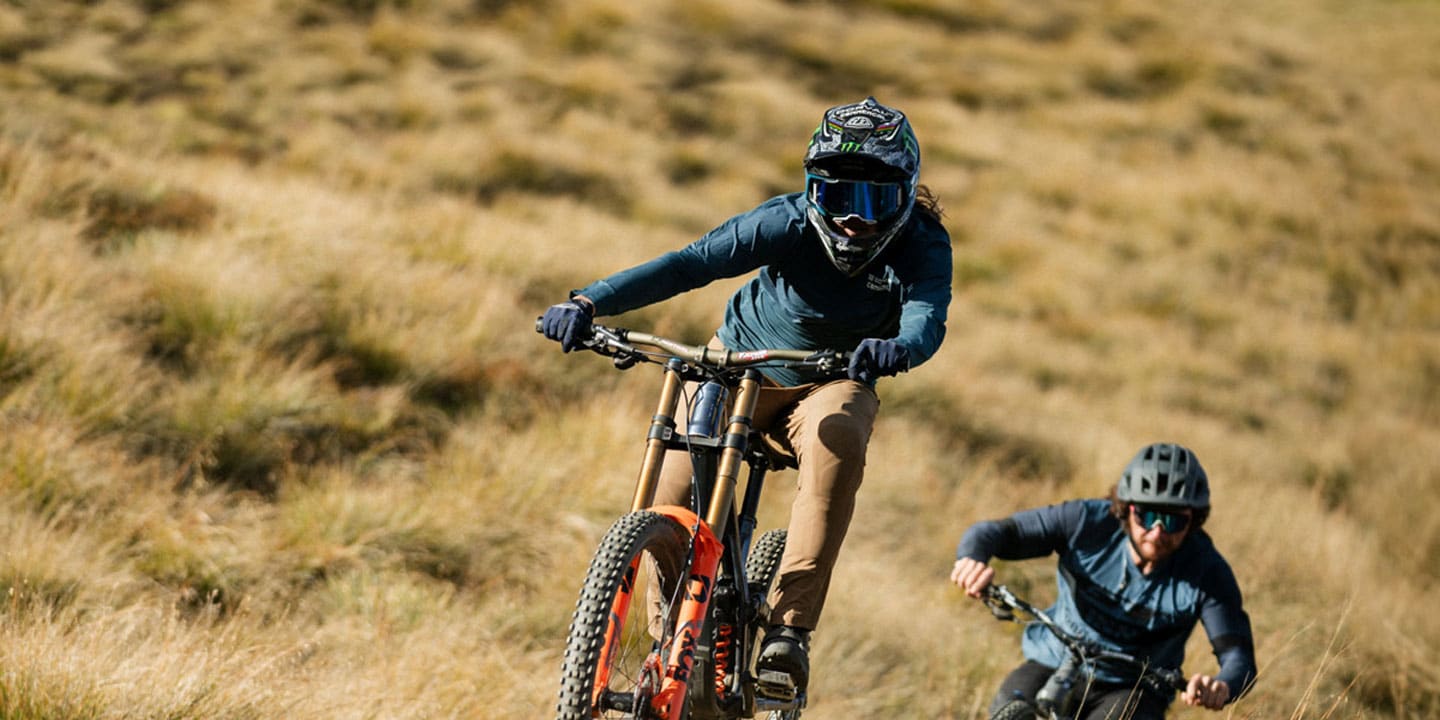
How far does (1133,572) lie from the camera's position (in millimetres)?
5590

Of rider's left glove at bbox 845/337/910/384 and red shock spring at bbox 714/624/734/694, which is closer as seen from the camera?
rider's left glove at bbox 845/337/910/384

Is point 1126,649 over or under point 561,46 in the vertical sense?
under

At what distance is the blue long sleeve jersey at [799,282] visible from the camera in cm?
449

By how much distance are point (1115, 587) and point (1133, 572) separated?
0.10 meters

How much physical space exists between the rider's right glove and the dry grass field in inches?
62.9

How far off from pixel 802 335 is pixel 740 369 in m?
0.79

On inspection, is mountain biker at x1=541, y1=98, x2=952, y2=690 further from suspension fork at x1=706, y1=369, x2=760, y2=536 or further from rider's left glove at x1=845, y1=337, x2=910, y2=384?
suspension fork at x1=706, y1=369, x2=760, y2=536

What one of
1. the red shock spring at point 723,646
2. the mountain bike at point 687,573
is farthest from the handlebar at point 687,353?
the red shock spring at point 723,646

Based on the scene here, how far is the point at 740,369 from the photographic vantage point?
4199 millimetres

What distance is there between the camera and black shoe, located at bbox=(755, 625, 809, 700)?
4.31 meters

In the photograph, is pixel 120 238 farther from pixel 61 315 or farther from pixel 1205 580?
pixel 1205 580

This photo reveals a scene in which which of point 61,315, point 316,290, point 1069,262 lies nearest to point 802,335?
point 61,315

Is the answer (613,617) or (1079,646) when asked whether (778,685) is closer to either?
(613,617)

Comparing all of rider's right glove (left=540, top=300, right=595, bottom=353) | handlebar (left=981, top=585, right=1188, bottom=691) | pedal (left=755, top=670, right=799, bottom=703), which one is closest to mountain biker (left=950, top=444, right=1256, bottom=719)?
handlebar (left=981, top=585, right=1188, bottom=691)
